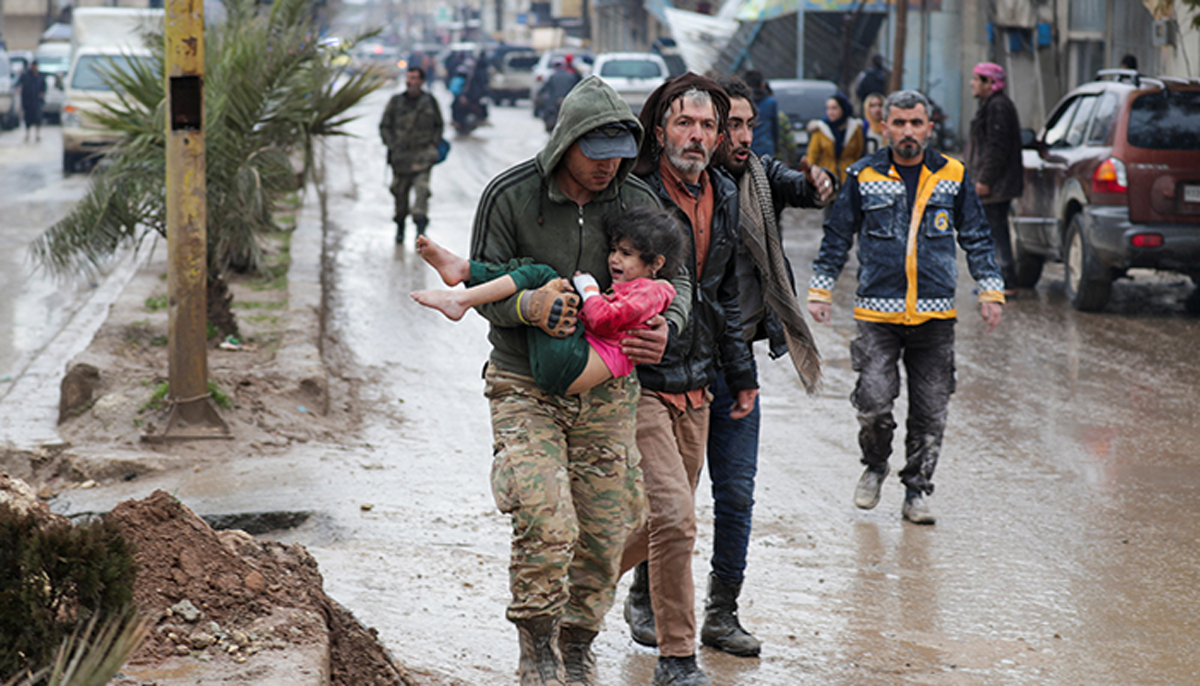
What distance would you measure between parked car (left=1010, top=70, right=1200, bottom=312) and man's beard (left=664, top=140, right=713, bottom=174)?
7635 millimetres

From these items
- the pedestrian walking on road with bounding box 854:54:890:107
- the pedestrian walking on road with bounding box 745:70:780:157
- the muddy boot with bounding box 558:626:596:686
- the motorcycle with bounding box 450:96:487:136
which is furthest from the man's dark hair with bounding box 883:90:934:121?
the motorcycle with bounding box 450:96:487:136

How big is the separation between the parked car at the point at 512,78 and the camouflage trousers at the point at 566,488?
42.5m

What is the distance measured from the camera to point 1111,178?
11016 millimetres

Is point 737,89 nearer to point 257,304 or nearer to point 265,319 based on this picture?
point 265,319

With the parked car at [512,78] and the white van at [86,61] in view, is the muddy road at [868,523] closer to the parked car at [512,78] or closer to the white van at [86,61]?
the white van at [86,61]

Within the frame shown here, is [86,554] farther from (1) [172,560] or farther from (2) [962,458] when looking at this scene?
(2) [962,458]

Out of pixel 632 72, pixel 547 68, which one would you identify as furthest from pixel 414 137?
pixel 547 68

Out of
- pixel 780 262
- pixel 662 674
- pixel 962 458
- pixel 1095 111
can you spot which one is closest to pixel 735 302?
pixel 780 262

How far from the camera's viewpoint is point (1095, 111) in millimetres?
11758

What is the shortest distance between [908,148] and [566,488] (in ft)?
9.07

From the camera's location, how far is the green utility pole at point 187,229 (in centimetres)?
655

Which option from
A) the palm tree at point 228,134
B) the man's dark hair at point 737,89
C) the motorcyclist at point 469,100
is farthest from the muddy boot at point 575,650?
the motorcyclist at point 469,100

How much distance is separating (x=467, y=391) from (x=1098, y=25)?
16314 millimetres

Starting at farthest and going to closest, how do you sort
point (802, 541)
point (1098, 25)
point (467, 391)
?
point (1098, 25) < point (467, 391) < point (802, 541)
